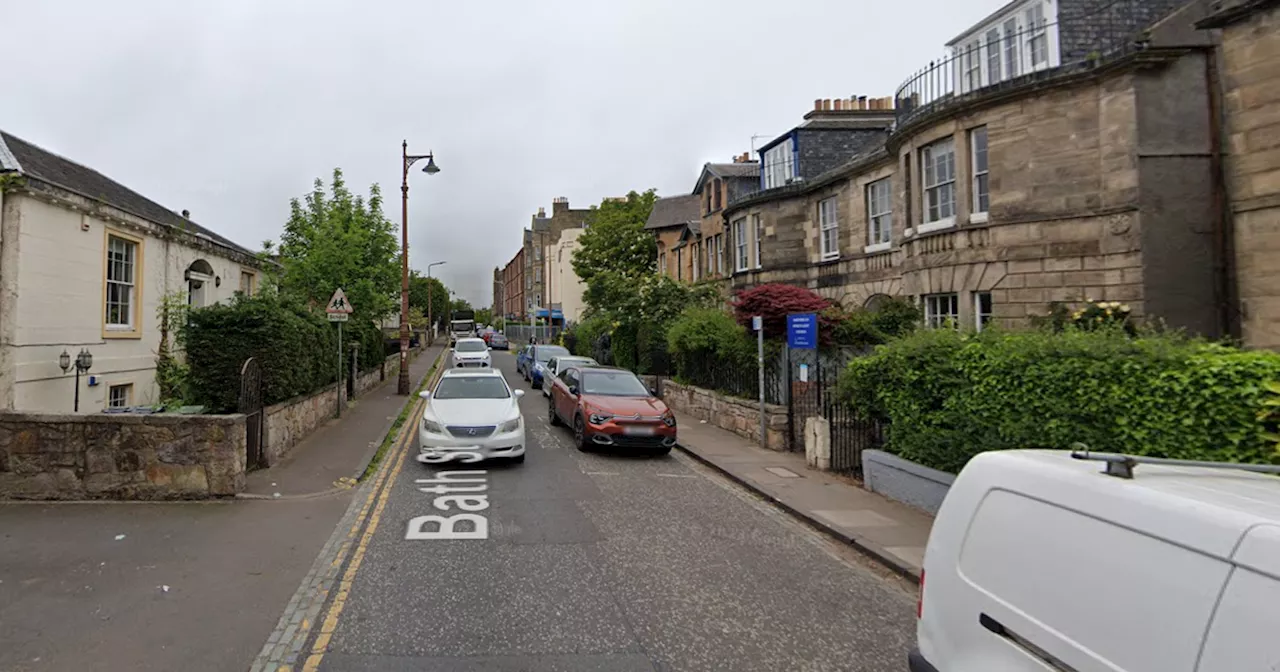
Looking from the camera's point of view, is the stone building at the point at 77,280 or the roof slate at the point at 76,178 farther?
the roof slate at the point at 76,178

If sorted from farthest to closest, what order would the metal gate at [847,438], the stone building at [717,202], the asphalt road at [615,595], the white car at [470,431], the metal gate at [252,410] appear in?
the stone building at [717,202] → the metal gate at [847,438] → the white car at [470,431] → the metal gate at [252,410] → the asphalt road at [615,595]

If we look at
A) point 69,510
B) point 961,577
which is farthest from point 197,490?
point 961,577

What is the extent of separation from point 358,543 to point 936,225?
1352 cm

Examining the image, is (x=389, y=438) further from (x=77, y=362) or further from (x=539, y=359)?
(x=539, y=359)

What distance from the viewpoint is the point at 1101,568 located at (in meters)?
2.30

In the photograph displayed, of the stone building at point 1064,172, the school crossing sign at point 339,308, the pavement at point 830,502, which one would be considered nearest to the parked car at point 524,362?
the school crossing sign at point 339,308

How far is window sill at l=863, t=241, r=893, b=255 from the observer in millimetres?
18794

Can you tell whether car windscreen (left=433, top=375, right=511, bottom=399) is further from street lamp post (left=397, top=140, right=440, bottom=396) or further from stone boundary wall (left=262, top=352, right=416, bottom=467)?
street lamp post (left=397, top=140, right=440, bottom=396)

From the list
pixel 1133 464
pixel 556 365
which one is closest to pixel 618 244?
pixel 556 365

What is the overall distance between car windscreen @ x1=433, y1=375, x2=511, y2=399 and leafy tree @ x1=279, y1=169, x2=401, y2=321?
10.4 meters

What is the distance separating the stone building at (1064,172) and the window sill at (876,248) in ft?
6.01

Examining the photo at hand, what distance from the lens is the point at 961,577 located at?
2.98 metres

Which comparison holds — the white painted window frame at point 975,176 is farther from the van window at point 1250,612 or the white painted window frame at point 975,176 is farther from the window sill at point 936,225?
the van window at point 1250,612

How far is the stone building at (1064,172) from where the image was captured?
12344 mm
